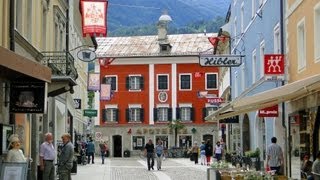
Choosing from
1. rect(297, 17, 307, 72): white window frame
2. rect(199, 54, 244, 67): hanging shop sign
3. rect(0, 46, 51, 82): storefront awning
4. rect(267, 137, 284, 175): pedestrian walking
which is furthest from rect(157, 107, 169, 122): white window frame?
rect(0, 46, 51, 82): storefront awning

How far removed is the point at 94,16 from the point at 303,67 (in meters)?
11.5

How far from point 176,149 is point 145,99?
9.44 metres

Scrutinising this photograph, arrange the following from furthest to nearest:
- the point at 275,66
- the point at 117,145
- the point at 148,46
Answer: the point at 148,46, the point at 117,145, the point at 275,66

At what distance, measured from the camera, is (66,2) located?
104ft

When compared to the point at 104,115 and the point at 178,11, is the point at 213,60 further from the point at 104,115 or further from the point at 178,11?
the point at 178,11

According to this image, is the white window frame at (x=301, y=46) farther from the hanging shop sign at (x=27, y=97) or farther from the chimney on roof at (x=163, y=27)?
the chimney on roof at (x=163, y=27)

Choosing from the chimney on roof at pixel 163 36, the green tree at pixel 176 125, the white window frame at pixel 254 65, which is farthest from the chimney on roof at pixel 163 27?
the white window frame at pixel 254 65

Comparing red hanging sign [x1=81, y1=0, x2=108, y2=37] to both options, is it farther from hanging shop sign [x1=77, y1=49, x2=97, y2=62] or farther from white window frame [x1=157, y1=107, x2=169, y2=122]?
white window frame [x1=157, y1=107, x2=169, y2=122]

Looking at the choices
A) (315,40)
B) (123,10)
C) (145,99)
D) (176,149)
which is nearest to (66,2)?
(315,40)

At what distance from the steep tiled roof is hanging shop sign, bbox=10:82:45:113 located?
5759cm

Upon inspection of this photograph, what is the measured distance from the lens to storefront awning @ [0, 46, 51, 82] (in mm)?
12312

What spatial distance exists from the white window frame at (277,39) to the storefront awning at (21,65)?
488 inches

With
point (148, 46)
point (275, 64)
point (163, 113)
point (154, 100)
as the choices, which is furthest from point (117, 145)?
point (275, 64)

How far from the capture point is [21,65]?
44.4 feet
